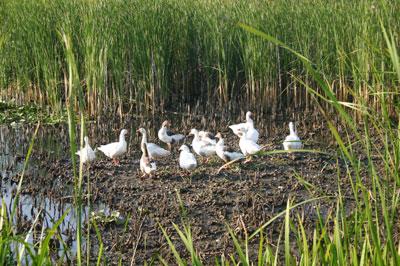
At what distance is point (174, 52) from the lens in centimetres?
1041

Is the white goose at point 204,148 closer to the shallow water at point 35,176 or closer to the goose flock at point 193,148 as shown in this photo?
the goose flock at point 193,148

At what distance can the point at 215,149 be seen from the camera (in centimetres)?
758

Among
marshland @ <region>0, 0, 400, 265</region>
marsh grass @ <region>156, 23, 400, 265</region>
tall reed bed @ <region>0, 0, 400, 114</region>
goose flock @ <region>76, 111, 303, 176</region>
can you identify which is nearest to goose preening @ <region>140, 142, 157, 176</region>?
goose flock @ <region>76, 111, 303, 176</region>

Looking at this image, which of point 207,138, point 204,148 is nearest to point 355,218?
point 204,148

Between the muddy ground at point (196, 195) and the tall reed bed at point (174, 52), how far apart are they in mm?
1836

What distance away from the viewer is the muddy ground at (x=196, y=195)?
545 centimetres

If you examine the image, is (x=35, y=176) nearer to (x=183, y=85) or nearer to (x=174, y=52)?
(x=183, y=85)

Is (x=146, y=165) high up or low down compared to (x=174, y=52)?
down

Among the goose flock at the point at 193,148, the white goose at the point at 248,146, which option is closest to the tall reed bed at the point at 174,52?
the goose flock at the point at 193,148

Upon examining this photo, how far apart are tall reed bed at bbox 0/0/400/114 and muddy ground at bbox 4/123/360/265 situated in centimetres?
184

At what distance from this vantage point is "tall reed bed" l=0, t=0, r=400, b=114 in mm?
9492

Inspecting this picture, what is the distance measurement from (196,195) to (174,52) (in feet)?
13.9

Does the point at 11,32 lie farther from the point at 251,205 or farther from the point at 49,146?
the point at 251,205

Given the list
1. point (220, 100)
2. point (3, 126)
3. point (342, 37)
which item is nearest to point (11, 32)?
point (3, 126)
